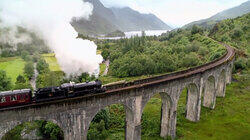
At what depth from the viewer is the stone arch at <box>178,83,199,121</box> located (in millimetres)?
40753

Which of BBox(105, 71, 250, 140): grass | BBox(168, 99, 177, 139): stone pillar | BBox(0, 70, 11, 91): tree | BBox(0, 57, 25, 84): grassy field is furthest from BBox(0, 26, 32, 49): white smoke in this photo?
BBox(168, 99, 177, 139): stone pillar

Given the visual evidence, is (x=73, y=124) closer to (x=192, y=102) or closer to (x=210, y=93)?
(x=192, y=102)

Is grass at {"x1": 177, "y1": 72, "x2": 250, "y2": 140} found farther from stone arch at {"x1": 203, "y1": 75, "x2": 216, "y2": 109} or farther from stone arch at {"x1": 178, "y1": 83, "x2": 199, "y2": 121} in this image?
stone arch at {"x1": 203, "y1": 75, "x2": 216, "y2": 109}

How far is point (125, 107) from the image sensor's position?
28438 millimetres

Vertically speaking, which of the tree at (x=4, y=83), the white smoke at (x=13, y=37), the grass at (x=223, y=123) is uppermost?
the white smoke at (x=13, y=37)

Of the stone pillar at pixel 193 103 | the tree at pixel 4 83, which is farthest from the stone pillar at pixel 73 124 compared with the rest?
the tree at pixel 4 83

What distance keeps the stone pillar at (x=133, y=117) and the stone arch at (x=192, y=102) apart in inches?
652

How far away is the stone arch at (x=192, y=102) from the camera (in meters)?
40.8

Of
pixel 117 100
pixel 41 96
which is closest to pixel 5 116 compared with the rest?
pixel 41 96

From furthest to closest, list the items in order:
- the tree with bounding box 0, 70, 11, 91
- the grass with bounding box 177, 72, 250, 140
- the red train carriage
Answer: the tree with bounding box 0, 70, 11, 91
the grass with bounding box 177, 72, 250, 140
the red train carriage

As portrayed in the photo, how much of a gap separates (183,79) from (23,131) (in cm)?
3584

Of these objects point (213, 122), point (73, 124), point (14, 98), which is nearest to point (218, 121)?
point (213, 122)

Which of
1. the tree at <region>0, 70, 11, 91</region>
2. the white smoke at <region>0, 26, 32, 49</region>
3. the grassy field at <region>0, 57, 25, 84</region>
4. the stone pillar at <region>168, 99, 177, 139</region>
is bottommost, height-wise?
the stone pillar at <region>168, 99, 177, 139</region>

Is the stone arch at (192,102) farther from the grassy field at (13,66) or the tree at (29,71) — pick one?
the grassy field at (13,66)
